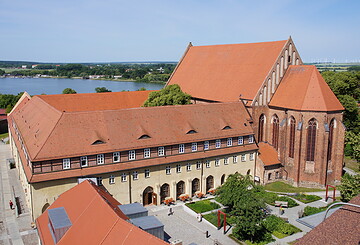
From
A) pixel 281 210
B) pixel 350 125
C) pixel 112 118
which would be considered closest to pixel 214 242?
pixel 281 210

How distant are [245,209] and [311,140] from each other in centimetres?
1640

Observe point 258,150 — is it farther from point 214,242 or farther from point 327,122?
point 214,242

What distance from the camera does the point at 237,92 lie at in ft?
150

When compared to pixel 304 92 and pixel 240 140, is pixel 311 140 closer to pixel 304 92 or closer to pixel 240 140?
pixel 304 92

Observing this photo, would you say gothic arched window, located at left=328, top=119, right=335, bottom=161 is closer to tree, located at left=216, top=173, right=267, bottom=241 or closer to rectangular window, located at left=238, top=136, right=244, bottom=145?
rectangular window, located at left=238, top=136, right=244, bottom=145

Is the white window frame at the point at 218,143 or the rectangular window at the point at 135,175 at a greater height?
the white window frame at the point at 218,143

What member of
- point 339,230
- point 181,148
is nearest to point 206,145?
point 181,148

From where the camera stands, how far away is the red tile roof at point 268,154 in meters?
41.8

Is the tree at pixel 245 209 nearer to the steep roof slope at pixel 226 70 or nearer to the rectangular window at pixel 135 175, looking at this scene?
the rectangular window at pixel 135 175

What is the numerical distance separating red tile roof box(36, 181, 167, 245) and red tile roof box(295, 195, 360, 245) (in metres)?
6.90

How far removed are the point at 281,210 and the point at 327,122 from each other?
1206 centimetres

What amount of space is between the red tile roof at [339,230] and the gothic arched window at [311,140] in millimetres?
24388

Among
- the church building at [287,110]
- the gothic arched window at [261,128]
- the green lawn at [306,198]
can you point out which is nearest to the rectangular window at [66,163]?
the church building at [287,110]

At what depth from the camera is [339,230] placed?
15.6 metres
